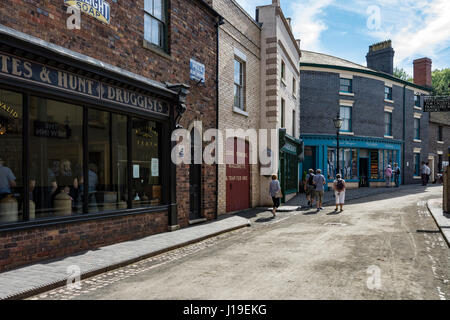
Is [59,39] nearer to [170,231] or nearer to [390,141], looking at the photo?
[170,231]

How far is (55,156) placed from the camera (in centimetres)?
759

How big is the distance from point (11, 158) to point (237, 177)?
9.86m

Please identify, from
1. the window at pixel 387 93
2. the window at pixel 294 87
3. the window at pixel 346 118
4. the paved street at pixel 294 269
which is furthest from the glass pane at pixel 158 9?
the window at pixel 387 93

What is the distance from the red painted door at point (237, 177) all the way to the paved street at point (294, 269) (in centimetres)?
440

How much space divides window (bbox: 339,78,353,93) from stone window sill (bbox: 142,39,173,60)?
72.3 feet

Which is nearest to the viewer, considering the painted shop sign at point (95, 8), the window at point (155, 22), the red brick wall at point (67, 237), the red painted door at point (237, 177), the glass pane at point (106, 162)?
the red brick wall at point (67, 237)

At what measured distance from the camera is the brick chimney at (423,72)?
122ft

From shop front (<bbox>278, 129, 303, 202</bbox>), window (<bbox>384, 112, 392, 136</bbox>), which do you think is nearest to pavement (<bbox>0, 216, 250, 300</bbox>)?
shop front (<bbox>278, 129, 303, 202</bbox>)

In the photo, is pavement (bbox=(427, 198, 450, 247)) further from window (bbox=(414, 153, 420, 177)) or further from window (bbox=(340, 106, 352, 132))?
window (bbox=(414, 153, 420, 177))

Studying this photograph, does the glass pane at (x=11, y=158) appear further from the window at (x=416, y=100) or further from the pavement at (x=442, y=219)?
the window at (x=416, y=100)

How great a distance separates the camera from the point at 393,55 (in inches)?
1352

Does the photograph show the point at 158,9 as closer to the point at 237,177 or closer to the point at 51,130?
the point at 51,130

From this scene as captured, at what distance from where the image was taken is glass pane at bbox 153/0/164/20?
10.2 metres

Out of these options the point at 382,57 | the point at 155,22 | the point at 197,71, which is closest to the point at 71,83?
the point at 155,22
